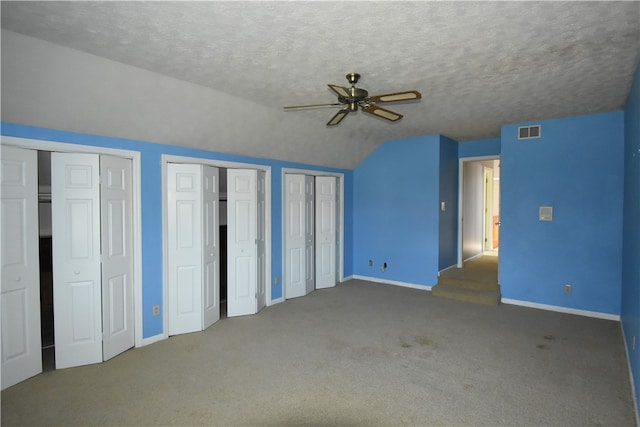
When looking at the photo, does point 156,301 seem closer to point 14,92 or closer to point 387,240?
point 14,92

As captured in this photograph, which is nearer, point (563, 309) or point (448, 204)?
point (563, 309)

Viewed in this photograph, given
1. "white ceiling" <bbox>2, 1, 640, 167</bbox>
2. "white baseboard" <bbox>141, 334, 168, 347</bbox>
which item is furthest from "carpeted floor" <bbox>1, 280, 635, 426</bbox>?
"white ceiling" <bbox>2, 1, 640, 167</bbox>

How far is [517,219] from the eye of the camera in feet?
17.0

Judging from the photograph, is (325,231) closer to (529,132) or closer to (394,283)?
(394,283)

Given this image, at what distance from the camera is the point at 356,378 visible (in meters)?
3.10

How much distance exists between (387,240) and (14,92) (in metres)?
5.49

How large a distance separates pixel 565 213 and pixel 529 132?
49.6 inches

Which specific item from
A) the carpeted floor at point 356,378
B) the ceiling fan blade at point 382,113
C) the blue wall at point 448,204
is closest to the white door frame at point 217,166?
the carpeted floor at point 356,378

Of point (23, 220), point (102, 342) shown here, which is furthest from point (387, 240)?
point (23, 220)

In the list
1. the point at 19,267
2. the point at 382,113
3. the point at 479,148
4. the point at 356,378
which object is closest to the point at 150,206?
the point at 19,267

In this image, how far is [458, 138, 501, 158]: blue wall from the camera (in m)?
6.15

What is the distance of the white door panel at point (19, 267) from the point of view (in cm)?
287

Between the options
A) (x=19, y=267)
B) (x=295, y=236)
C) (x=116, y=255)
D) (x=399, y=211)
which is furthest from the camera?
(x=399, y=211)

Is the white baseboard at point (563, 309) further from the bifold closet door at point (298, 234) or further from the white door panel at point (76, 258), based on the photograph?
the white door panel at point (76, 258)
